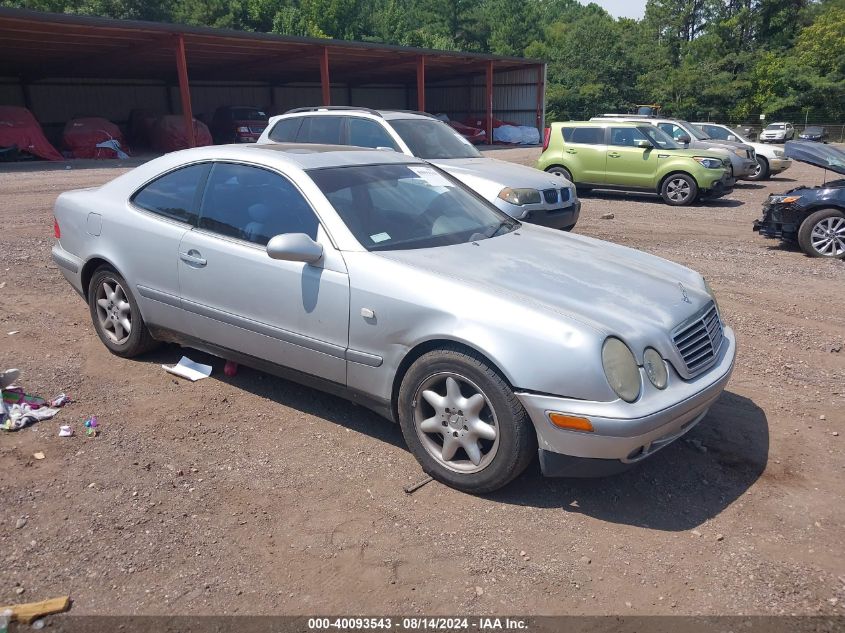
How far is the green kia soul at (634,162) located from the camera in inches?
550

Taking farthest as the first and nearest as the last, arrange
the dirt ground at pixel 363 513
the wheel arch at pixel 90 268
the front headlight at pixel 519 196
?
the front headlight at pixel 519 196 → the wheel arch at pixel 90 268 → the dirt ground at pixel 363 513

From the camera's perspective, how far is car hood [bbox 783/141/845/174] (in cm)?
884

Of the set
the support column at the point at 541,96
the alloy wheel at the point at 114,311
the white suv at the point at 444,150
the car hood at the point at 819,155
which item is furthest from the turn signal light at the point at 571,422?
the support column at the point at 541,96

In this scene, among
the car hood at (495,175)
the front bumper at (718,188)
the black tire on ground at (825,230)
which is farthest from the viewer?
the front bumper at (718,188)

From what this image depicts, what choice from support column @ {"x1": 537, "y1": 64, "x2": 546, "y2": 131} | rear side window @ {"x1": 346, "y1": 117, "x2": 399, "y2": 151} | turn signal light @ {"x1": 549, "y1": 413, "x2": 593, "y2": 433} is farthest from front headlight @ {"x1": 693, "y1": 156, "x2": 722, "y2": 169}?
support column @ {"x1": 537, "y1": 64, "x2": 546, "y2": 131}

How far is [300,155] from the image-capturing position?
4.52 m

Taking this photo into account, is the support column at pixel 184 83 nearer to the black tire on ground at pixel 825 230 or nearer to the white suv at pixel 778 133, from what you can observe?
the black tire on ground at pixel 825 230

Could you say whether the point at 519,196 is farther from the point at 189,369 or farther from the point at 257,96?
the point at 257,96

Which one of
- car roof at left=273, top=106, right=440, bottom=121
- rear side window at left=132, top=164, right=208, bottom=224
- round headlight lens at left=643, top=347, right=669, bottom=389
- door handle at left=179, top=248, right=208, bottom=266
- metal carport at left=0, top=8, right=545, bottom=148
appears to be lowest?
round headlight lens at left=643, top=347, right=669, bottom=389

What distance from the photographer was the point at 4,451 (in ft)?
13.1

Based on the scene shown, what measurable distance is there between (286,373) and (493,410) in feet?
4.75

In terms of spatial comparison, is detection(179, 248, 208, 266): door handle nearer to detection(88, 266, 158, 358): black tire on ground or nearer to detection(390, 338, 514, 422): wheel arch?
detection(88, 266, 158, 358): black tire on ground

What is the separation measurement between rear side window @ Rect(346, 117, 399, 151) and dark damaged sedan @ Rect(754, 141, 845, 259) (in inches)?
205

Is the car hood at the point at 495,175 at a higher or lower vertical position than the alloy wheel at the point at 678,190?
higher
